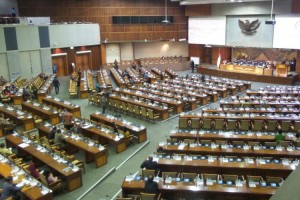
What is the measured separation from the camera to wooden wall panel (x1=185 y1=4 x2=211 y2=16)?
1169 inches

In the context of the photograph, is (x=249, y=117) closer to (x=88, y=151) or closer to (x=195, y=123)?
(x=195, y=123)

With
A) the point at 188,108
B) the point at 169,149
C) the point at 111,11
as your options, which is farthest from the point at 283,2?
the point at 169,149

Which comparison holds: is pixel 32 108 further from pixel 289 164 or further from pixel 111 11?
pixel 111 11

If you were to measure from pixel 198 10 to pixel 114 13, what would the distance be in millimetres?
8530

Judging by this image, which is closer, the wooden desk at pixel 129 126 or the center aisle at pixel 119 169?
the center aisle at pixel 119 169

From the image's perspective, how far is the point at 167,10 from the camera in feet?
102

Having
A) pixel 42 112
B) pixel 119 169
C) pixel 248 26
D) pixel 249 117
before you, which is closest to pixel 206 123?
pixel 249 117

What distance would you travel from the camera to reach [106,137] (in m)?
11.9

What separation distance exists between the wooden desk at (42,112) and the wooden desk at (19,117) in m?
0.86

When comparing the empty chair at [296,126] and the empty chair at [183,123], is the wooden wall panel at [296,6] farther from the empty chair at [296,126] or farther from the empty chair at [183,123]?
the empty chair at [183,123]

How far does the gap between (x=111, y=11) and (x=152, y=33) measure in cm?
475

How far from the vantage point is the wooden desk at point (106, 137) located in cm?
1173

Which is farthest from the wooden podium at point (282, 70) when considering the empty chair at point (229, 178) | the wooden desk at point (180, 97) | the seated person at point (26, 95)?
the seated person at point (26, 95)

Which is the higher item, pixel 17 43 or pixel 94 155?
pixel 17 43
